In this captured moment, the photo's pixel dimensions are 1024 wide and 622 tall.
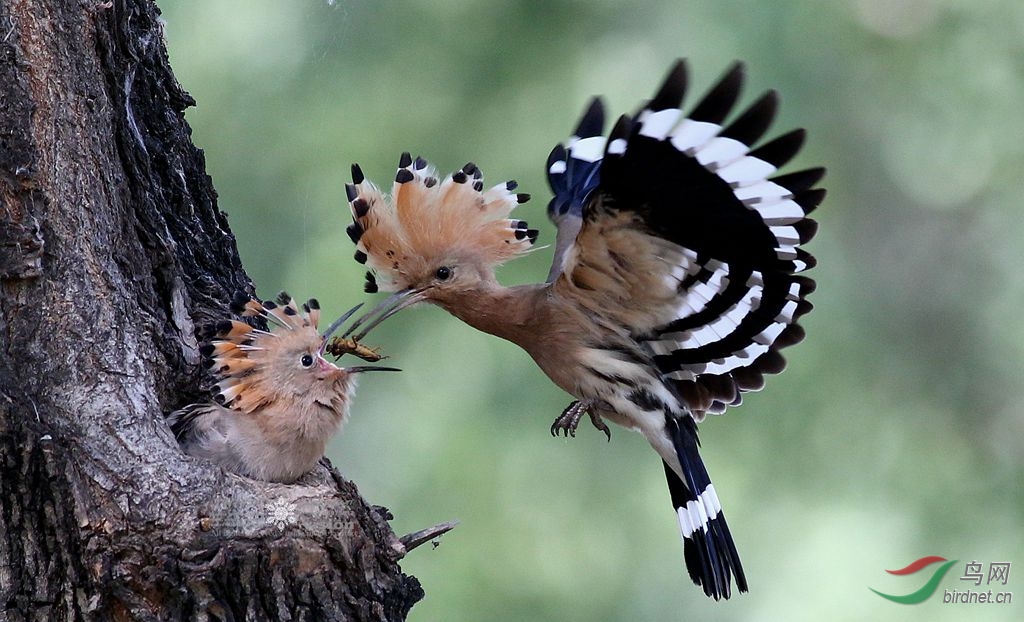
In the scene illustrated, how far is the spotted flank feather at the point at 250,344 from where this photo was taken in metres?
2.01

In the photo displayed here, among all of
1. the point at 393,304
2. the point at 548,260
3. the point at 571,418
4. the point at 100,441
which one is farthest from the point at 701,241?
the point at 548,260

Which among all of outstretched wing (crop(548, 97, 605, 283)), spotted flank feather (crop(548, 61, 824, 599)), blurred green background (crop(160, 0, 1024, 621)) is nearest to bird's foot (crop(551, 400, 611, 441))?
spotted flank feather (crop(548, 61, 824, 599))

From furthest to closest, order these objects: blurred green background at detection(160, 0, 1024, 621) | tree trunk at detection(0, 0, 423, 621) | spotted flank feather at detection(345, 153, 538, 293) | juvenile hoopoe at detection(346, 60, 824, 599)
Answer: blurred green background at detection(160, 0, 1024, 621)
spotted flank feather at detection(345, 153, 538, 293)
juvenile hoopoe at detection(346, 60, 824, 599)
tree trunk at detection(0, 0, 423, 621)

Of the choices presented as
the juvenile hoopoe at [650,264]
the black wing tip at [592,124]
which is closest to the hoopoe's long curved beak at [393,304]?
the juvenile hoopoe at [650,264]

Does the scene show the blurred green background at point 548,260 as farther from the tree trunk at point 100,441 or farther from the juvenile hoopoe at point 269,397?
the tree trunk at point 100,441

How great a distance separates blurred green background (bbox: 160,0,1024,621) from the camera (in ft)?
11.9

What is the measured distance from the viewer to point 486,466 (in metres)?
3.62

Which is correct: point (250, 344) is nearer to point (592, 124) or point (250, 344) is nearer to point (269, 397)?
point (269, 397)

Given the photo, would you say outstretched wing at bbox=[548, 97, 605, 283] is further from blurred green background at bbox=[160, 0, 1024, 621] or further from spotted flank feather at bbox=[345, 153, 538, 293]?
blurred green background at bbox=[160, 0, 1024, 621]

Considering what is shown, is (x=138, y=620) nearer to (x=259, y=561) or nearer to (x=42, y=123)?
(x=259, y=561)

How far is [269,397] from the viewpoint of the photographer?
209 centimetres

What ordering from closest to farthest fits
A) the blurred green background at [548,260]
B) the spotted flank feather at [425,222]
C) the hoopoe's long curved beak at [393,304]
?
the spotted flank feather at [425,222] → the hoopoe's long curved beak at [393,304] → the blurred green background at [548,260]

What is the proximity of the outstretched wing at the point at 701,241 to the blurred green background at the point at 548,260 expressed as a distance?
100cm

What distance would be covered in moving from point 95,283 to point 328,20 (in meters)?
2.16
